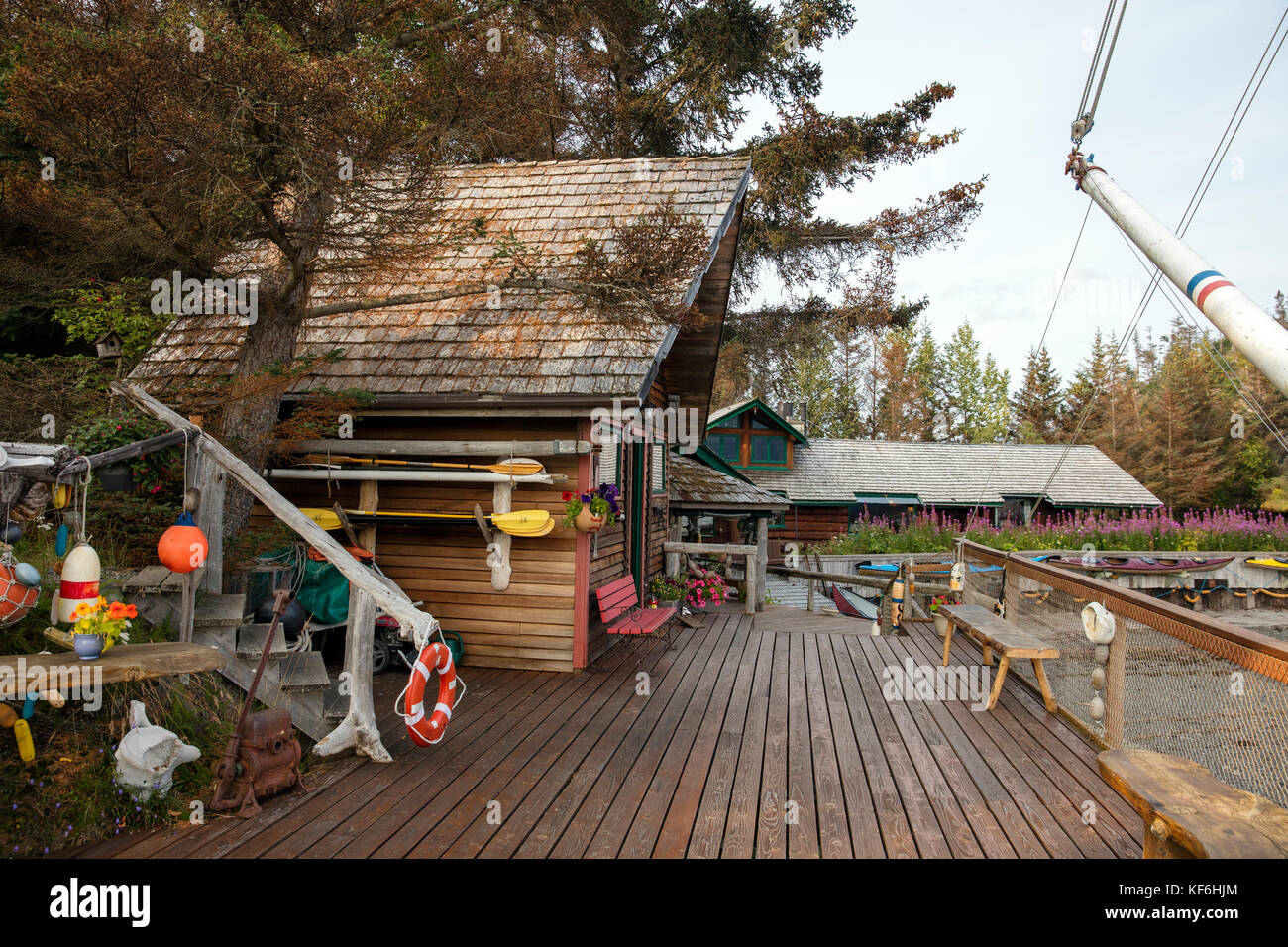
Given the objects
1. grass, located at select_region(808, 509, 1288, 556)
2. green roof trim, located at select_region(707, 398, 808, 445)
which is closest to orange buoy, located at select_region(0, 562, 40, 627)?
grass, located at select_region(808, 509, 1288, 556)

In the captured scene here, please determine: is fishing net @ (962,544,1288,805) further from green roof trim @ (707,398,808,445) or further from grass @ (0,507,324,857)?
green roof trim @ (707,398,808,445)

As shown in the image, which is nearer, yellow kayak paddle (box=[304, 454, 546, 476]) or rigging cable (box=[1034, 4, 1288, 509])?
yellow kayak paddle (box=[304, 454, 546, 476])

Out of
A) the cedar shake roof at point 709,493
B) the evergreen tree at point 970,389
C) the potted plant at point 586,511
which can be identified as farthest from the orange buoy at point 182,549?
the evergreen tree at point 970,389

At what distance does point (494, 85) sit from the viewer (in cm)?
696

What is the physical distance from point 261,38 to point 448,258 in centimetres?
366

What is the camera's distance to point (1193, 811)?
8.10ft

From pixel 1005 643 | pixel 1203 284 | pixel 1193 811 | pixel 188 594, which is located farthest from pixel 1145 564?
pixel 188 594

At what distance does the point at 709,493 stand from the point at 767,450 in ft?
46.4

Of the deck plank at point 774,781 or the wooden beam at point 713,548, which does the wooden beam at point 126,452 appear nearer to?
the deck plank at point 774,781

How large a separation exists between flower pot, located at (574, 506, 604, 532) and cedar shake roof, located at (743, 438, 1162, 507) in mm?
19285

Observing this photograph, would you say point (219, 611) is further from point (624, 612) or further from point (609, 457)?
point (609, 457)

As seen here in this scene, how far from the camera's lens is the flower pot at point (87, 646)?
11.6 feet

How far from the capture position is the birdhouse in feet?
32.7

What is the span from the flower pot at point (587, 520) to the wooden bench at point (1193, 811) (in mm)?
4389
